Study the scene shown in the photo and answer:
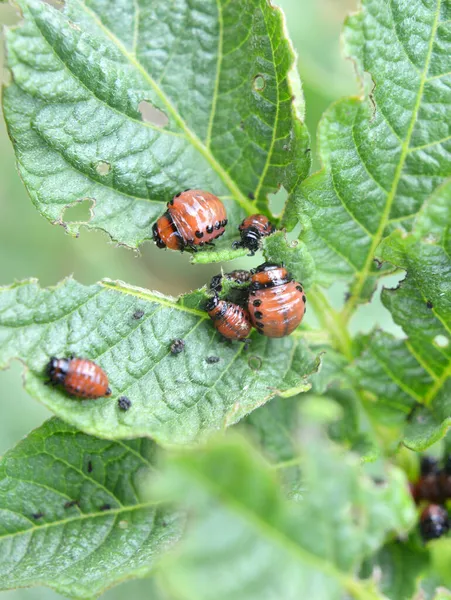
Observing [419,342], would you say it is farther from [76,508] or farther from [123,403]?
[76,508]

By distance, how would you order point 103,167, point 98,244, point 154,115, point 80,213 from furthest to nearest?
1. point 98,244
2. point 154,115
3. point 80,213
4. point 103,167

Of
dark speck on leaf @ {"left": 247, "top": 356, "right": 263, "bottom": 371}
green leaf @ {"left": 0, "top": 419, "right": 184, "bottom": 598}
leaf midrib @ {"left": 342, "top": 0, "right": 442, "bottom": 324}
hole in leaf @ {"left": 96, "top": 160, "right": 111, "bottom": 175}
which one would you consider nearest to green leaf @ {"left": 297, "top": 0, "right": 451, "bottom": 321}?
leaf midrib @ {"left": 342, "top": 0, "right": 442, "bottom": 324}

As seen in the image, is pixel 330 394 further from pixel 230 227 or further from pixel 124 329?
pixel 124 329

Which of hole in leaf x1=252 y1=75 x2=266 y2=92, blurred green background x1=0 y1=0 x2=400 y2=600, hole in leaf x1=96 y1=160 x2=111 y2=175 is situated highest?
hole in leaf x1=252 y1=75 x2=266 y2=92

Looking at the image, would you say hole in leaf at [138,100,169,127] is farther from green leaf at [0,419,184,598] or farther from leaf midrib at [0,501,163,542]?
leaf midrib at [0,501,163,542]

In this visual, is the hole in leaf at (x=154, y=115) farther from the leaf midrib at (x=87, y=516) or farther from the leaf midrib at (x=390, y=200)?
the leaf midrib at (x=87, y=516)

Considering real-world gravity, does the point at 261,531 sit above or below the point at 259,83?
below

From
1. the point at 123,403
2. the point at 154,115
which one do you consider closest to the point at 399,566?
the point at 123,403
